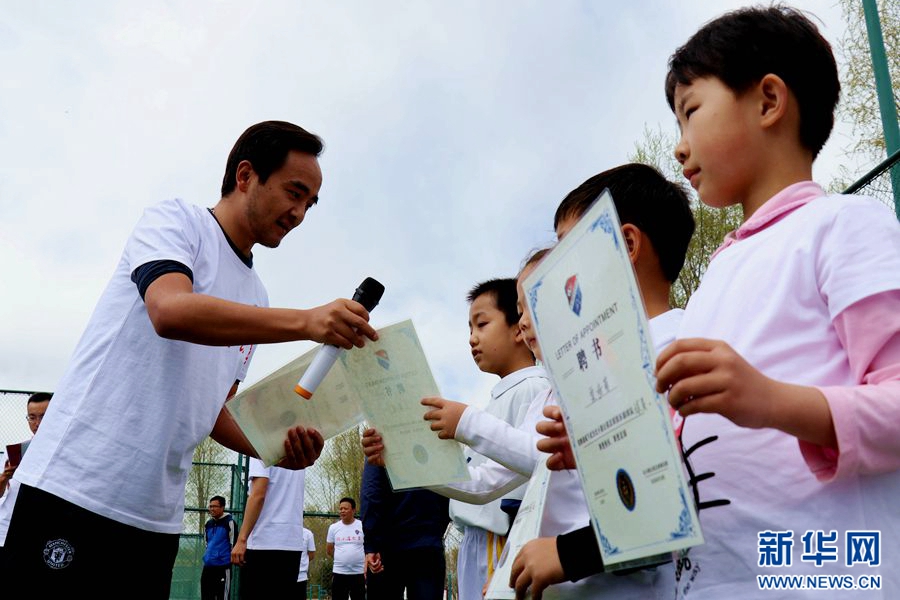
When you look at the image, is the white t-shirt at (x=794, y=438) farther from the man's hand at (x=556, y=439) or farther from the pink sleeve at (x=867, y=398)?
the man's hand at (x=556, y=439)

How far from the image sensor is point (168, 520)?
7.82 ft

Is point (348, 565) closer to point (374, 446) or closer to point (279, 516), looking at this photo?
point (279, 516)

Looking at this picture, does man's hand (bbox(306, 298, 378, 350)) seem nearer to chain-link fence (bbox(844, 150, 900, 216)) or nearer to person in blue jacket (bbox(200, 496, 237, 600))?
chain-link fence (bbox(844, 150, 900, 216))

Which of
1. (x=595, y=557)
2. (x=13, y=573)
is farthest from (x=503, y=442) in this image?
(x=13, y=573)

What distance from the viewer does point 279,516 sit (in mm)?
6074

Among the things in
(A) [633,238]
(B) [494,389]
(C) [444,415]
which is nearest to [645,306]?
(A) [633,238]

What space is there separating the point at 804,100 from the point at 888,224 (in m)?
0.38

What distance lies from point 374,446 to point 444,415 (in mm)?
353

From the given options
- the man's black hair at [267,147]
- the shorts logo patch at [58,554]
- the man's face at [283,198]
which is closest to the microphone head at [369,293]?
the man's face at [283,198]

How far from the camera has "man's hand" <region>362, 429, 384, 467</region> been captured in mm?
2484

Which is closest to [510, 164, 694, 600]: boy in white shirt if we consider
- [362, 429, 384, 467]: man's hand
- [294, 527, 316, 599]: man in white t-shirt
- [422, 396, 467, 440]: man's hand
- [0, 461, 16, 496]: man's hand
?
[422, 396, 467, 440]: man's hand

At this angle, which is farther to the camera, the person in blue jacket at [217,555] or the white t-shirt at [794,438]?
the person in blue jacket at [217,555]

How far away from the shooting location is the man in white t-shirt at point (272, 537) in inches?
234

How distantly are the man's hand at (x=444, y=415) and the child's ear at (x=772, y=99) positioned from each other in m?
1.19
